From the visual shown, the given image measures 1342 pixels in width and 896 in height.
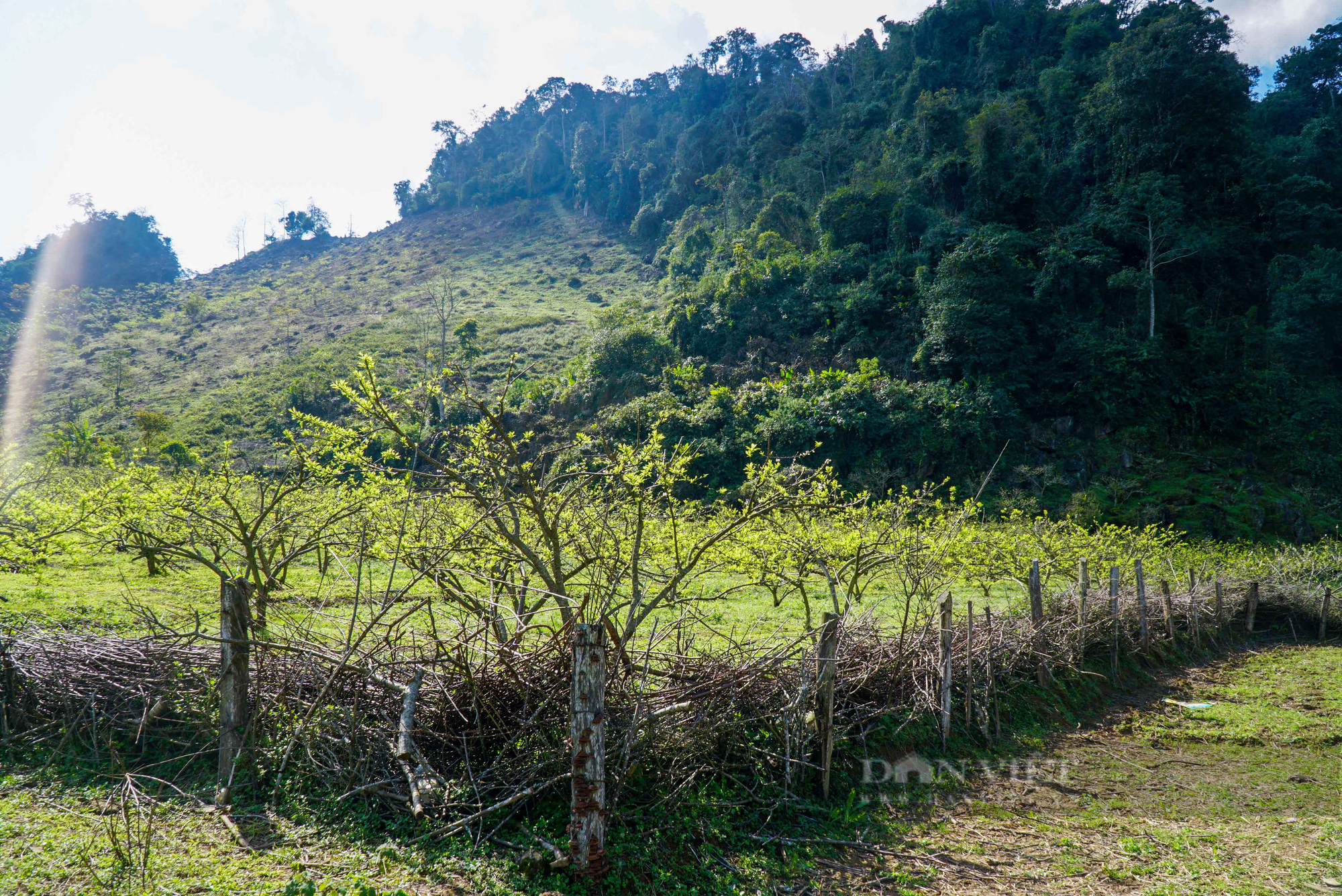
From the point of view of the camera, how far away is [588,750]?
3895 millimetres

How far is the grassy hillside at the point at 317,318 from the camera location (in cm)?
4225

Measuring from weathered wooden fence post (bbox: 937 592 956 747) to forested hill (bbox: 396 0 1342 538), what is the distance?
59.0 ft

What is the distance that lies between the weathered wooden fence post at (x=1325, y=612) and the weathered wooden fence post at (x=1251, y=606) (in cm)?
133

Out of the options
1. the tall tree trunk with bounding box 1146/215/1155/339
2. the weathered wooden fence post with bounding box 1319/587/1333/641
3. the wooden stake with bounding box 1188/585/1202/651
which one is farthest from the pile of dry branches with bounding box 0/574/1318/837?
the tall tree trunk with bounding box 1146/215/1155/339

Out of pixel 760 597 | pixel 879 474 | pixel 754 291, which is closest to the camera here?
pixel 760 597

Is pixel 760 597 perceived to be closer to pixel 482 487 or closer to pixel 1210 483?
pixel 482 487

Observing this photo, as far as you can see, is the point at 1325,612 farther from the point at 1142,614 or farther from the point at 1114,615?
the point at 1114,615

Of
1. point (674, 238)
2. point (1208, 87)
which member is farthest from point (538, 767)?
point (674, 238)

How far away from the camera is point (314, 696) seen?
16.8 feet

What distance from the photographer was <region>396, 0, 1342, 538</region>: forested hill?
2456cm

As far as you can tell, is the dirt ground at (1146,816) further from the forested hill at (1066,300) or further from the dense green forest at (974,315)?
the forested hill at (1066,300)

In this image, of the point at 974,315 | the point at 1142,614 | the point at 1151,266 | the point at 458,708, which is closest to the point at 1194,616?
the point at 1142,614

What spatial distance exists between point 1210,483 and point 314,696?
2820 centimetres

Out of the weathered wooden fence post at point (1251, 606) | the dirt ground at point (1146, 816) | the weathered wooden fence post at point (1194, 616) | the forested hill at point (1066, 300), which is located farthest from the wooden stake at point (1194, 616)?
the forested hill at point (1066, 300)
